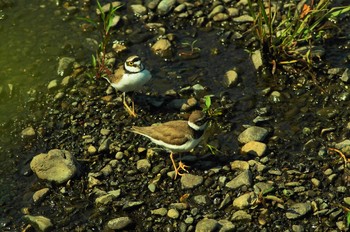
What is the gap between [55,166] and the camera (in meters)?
10.0

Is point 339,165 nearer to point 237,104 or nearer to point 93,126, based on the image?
point 237,104

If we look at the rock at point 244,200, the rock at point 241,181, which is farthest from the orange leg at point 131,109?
the rock at point 244,200

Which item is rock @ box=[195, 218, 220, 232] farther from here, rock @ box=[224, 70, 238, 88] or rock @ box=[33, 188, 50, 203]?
rock @ box=[224, 70, 238, 88]

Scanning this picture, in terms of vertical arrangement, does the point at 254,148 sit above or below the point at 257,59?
below

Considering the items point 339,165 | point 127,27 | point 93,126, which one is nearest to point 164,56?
point 127,27

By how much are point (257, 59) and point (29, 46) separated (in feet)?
16.3

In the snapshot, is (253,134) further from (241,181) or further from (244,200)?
(244,200)

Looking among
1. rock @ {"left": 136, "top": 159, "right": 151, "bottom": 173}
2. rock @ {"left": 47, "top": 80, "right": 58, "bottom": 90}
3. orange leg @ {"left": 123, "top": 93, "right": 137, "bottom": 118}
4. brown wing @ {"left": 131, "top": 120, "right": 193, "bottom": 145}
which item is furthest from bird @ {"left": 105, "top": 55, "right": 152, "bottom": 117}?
rock @ {"left": 47, "top": 80, "right": 58, "bottom": 90}

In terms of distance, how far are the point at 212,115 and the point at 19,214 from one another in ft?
12.4

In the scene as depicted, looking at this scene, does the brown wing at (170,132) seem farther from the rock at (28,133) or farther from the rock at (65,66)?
the rock at (65,66)

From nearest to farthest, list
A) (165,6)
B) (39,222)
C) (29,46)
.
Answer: (39,222) → (29,46) → (165,6)

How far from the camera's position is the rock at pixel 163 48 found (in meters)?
12.6

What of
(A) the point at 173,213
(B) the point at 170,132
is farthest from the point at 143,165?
(A) the point at 173,213

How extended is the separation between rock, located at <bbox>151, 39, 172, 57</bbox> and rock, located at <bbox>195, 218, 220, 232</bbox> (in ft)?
15.4
